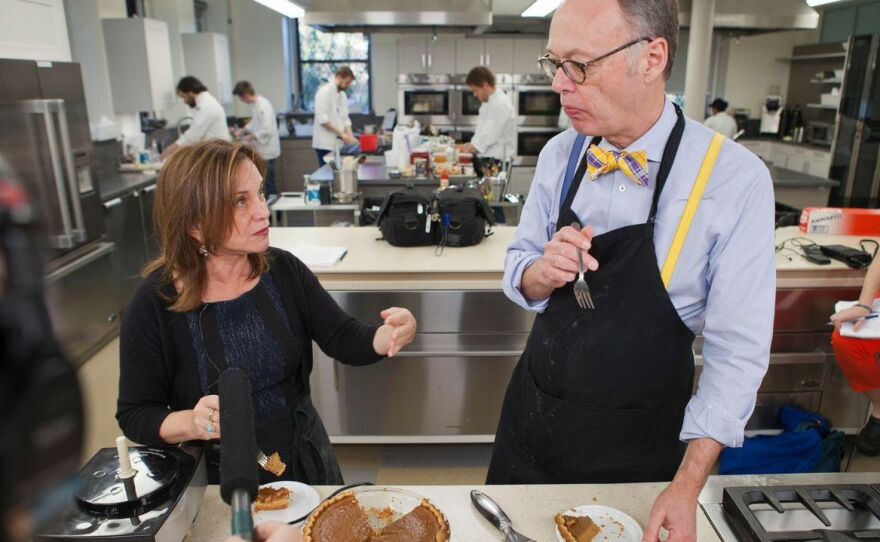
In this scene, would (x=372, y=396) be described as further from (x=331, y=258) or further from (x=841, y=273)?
(x=841, y=273)

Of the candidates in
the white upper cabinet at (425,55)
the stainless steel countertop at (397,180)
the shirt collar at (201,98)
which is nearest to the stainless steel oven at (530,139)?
the white upper cabinet at (425,55)

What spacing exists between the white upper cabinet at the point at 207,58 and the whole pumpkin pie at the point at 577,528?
8.35 meters

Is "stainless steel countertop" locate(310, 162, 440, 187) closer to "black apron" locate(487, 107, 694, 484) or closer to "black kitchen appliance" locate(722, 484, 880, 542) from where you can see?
"black apron" locate(487, 107, 694, 484)

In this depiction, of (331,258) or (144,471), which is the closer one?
(144,471)

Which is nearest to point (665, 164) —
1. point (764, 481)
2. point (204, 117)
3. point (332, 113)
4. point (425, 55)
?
point (764, 481)

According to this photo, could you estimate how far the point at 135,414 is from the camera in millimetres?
1479

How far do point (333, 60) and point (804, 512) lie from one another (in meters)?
10.3

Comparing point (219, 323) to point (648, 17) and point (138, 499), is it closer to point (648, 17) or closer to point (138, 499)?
point (138, 499)

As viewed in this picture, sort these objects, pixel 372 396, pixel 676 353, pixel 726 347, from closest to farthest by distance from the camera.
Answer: pixel 726 347
pixel 676 353
pixel 372 396

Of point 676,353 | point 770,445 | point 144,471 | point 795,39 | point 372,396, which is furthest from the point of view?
point 795,39

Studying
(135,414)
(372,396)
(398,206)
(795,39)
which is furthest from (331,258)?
(795,39)

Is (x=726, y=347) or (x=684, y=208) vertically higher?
(x=684, y=208)

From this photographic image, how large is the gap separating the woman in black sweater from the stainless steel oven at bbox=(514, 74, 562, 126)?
7652 millimetres

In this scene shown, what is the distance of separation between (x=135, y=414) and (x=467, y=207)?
199 cm
